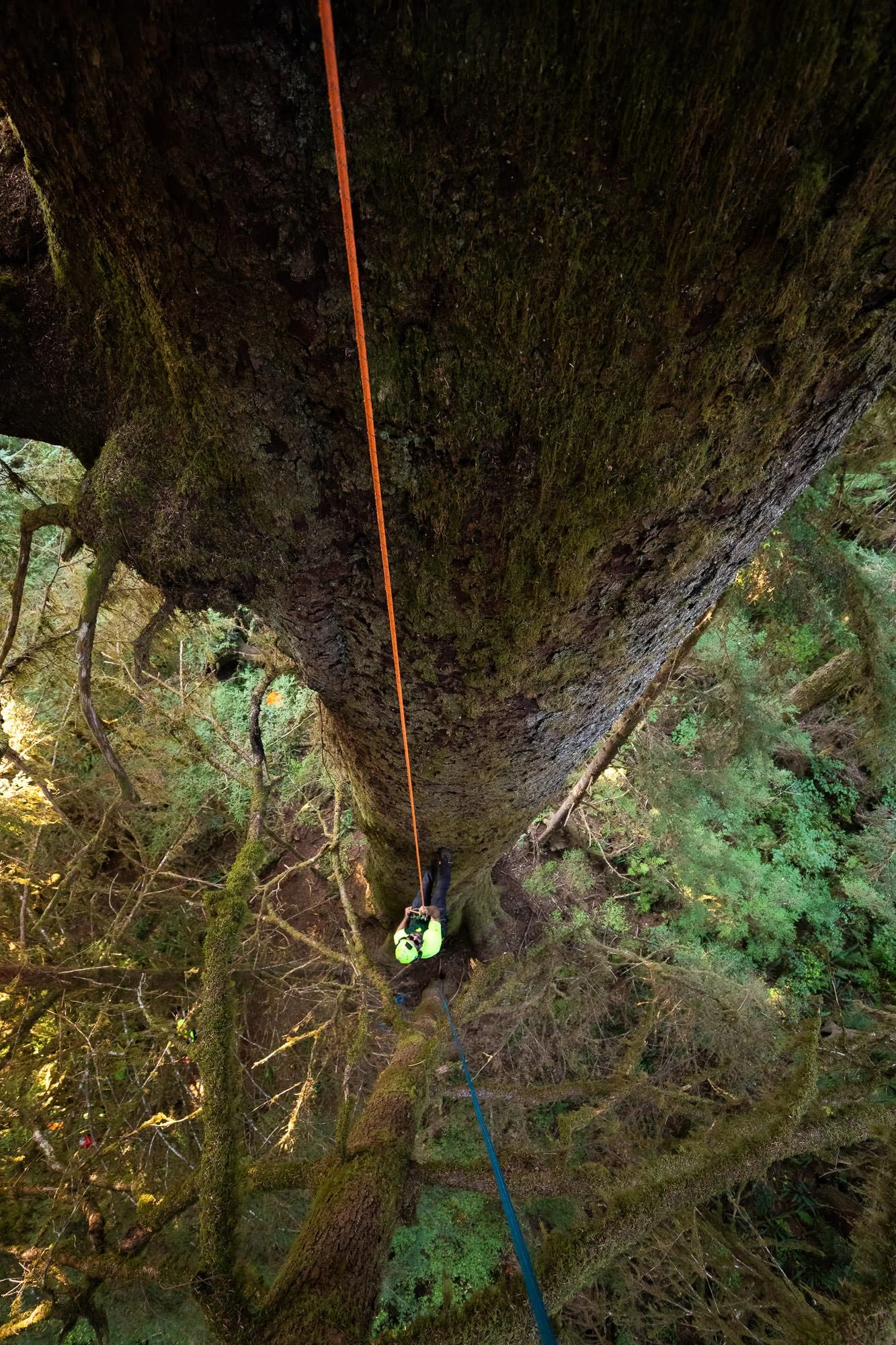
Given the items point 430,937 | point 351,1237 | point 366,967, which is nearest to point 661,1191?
point 351,1237

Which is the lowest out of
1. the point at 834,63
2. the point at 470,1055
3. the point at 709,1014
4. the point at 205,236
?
the point at 470,1055

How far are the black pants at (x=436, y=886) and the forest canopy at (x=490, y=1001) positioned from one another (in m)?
0.60

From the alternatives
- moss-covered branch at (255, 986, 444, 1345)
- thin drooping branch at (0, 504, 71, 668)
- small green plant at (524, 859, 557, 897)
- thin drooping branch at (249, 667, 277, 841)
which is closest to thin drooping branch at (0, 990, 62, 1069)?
thin drooping branch at (249, 667, 277, 841)

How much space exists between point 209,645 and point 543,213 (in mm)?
5959

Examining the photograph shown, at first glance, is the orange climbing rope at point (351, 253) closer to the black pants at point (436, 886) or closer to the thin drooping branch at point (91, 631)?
the thin drooping branch at point (91, 631)

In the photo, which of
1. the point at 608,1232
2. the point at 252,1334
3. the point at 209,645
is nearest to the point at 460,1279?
the point at 608,1232

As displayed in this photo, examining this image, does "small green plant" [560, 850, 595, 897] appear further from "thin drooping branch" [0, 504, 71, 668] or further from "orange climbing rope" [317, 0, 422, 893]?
"thin drooping branch" [0, 504, 71, 668]

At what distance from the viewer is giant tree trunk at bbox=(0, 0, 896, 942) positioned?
657mm

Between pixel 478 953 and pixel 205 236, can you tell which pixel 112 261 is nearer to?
pixel 205 236

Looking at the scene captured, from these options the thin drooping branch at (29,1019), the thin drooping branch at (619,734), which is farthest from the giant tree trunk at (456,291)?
the thin drooping branch at (29,1019)

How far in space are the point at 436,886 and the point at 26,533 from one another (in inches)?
107

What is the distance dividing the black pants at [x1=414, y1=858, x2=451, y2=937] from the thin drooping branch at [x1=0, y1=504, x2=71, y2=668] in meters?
2.27

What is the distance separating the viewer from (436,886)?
341cm

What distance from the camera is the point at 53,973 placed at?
420 centimetres
